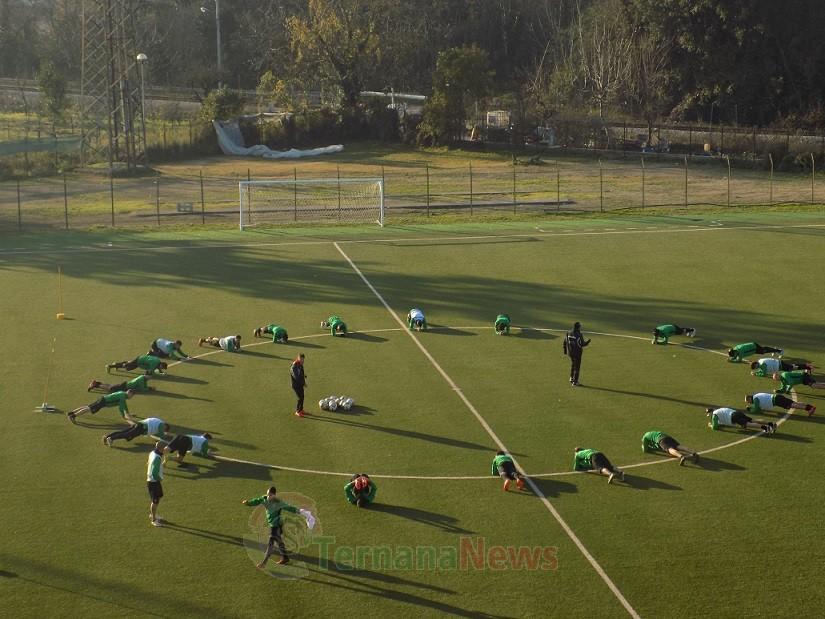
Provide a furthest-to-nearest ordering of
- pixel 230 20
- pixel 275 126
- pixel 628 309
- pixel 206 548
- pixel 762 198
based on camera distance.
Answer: pixel 230 20 < pixel 275 126 < pixel 762 198 < pixel 628 309 < pixel 206 548

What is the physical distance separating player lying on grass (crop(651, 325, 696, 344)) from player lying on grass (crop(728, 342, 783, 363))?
6.14 feet

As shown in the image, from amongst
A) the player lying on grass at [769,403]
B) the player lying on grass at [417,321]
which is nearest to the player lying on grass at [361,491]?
the player lying on grass at [769,403]

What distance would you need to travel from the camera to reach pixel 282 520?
55.6 ft

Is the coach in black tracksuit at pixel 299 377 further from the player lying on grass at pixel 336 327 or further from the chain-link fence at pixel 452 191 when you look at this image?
the chain-link fence at pixel 452 191

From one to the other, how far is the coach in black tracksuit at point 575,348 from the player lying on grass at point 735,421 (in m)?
3.76

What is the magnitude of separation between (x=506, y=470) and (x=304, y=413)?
19.1 ft

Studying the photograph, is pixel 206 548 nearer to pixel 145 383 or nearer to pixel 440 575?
pixel 440 575

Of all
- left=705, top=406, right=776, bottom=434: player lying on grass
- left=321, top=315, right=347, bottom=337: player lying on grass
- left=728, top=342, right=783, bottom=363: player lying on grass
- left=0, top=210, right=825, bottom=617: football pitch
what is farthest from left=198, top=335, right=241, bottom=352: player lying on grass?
left=728, top=342, right=783, bottom=363: player lying on grass

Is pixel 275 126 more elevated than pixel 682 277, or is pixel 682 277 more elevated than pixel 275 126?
pixel 275 126

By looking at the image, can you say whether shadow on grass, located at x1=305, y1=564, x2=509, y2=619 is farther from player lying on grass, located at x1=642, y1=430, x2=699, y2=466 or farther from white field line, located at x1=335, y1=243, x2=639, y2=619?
player lying on grass, located at x1=642, y1=430, x2=699, y2=466

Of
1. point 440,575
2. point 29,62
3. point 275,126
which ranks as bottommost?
point 440,575

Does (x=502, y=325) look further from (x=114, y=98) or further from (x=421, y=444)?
(x=114, y=98)

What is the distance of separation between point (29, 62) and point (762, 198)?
280 feet

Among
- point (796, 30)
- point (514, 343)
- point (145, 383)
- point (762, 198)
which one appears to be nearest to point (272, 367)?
point (145, 383)
